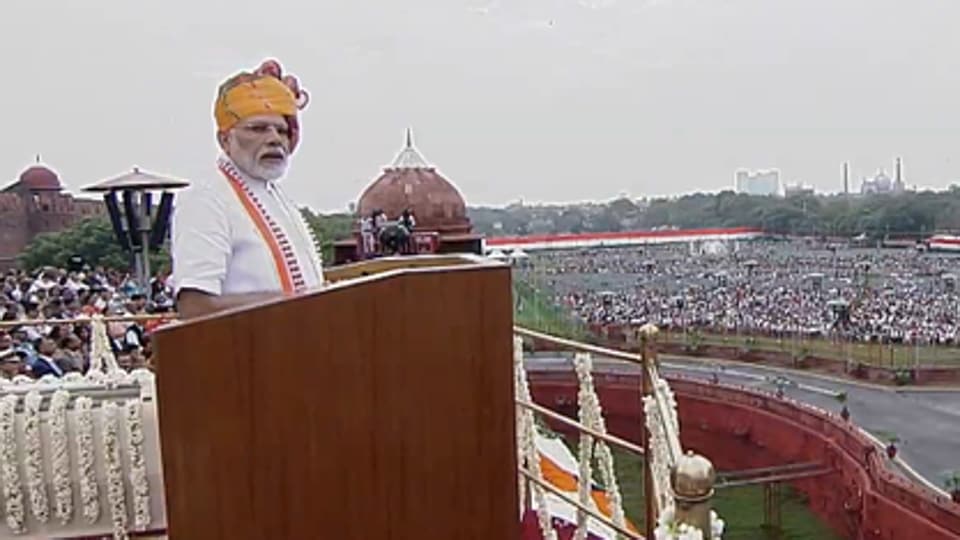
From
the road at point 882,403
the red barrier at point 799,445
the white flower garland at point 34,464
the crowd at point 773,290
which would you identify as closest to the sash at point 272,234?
the white flower garland at point 34,464

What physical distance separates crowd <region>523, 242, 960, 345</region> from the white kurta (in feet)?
43.5

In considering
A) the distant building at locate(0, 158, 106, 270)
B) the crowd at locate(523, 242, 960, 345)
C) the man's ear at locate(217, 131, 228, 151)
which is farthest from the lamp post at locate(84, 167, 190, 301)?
the distant building at locate(0, 158, 106, 270)

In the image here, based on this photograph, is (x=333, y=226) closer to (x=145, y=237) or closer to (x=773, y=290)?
(x=145, y=237)

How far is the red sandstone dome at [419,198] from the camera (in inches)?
513

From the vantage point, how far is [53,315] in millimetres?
5820

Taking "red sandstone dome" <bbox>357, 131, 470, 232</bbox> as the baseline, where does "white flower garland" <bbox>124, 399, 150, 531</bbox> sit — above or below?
below

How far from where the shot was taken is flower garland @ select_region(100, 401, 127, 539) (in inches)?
107

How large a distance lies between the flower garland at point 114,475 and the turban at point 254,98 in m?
1.41

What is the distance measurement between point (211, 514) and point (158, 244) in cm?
650

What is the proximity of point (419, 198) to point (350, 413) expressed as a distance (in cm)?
1193

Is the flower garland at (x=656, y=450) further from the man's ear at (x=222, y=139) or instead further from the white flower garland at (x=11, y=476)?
the white flower garland at (x=11, y=476)

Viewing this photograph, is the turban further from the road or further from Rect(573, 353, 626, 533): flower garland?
the road

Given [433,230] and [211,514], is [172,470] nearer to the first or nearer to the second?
[211,514]

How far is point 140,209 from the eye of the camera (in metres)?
6.62
